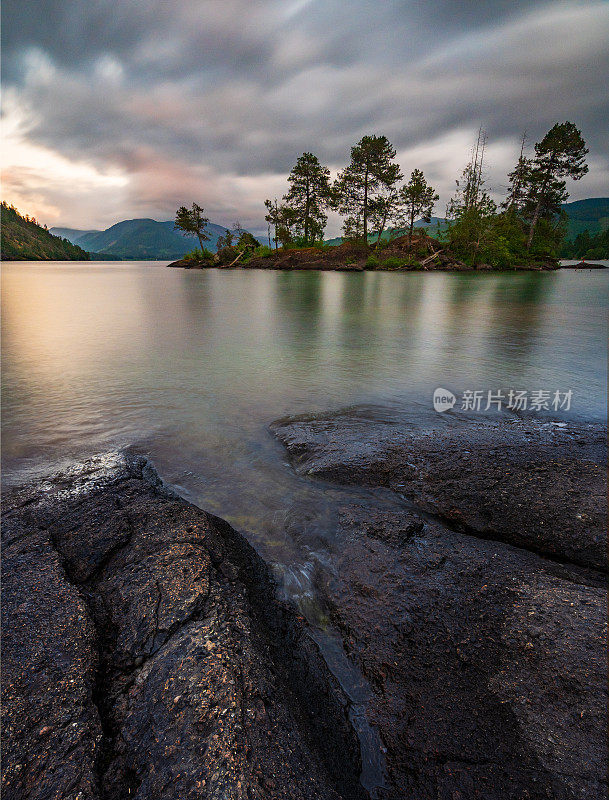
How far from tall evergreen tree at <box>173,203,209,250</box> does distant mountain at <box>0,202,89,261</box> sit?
413 ft

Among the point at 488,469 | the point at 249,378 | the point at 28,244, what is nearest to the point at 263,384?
the point at 249,378

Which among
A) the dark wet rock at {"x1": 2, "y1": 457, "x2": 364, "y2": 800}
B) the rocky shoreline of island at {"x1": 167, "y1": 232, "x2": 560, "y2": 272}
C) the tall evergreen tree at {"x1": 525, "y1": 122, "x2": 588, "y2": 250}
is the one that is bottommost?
the dark wet rock at {"x1": 2, "y1": 457, "x2": 364, "y2": 800}

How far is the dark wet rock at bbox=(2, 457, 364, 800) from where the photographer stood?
158 centimetres

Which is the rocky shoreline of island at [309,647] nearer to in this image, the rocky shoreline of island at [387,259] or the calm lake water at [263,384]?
Result: the calm lake water at [263,384]

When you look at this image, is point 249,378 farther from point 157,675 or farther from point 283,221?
point 283,221

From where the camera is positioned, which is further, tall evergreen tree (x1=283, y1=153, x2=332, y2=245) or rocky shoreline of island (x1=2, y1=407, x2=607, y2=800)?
tall evergreen tree (x1=283, y1=153, x2=332, y2=245)

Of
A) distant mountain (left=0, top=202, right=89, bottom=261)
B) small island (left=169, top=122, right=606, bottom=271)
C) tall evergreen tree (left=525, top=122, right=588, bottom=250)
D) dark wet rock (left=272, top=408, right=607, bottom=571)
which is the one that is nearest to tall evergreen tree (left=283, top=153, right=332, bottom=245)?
small island (left=169, top=122, right=606, bottom=271)

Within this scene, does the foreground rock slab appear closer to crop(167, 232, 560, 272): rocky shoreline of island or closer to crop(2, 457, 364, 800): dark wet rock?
crop(2, 457, 364, 800): dark wet rock

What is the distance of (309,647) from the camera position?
2.52 metres

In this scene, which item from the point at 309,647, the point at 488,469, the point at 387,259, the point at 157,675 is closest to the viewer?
the point at 157,675

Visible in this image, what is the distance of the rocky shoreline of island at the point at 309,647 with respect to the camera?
1.68 m

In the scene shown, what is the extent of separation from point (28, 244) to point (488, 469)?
229 m

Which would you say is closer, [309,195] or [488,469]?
[488,469]

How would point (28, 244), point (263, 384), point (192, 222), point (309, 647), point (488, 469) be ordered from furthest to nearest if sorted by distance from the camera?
point (28, 244), point (192, 222), point (263, 384), point (488, 469), point (309, 647)
